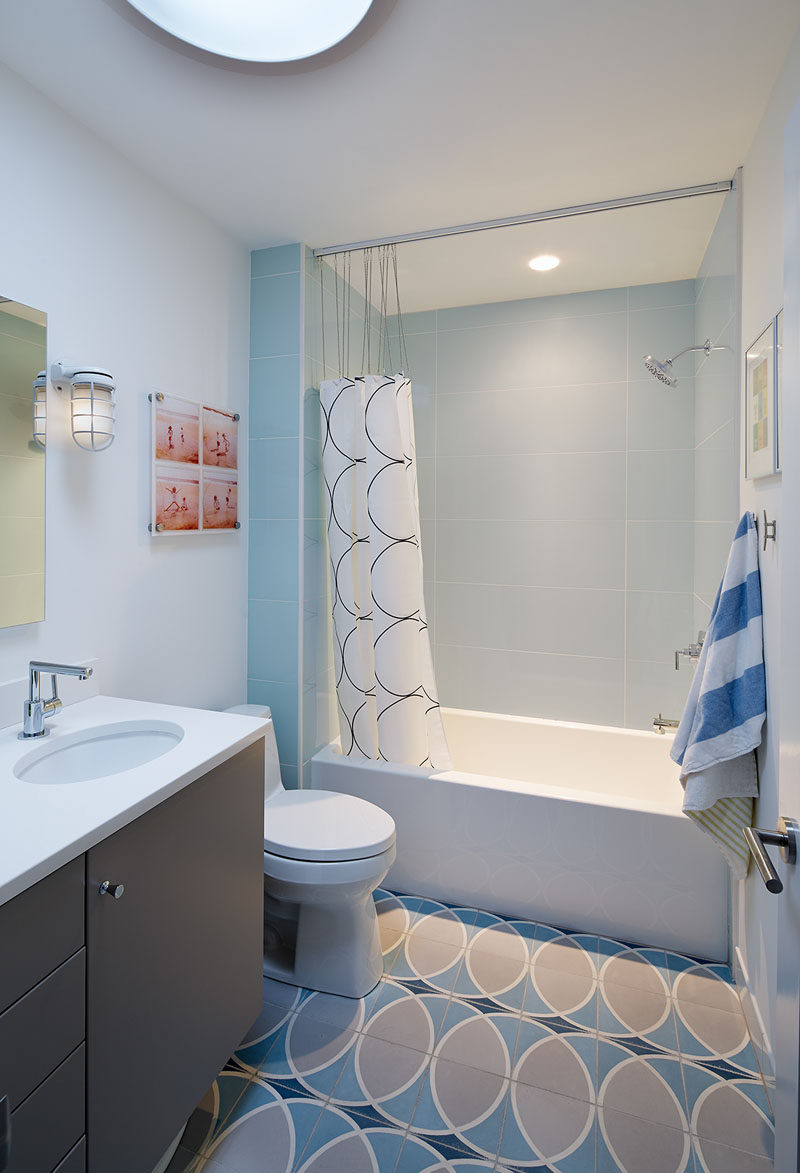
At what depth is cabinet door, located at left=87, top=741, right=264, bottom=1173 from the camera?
43.9 inches

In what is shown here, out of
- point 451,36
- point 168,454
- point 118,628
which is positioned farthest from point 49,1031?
point 451,36

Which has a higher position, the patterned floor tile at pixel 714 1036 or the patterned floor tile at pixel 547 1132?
the patterned floor tile at pixel 714 1036

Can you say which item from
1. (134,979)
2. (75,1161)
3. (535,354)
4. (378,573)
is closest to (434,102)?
(378,573)

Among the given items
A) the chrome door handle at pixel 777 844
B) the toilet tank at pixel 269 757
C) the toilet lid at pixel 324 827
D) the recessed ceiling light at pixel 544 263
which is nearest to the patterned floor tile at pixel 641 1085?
the toilet lid at pixel 324 827

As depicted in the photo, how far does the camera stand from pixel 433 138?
184 cm

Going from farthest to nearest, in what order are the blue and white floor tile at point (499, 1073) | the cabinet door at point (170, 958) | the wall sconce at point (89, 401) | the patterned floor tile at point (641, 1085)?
the wall sconce at point (89, 401), the patterned floor tile at point (641, 1085), the blue and white floor tile at point (499, 1073), the cabinet door at point (170, 958)

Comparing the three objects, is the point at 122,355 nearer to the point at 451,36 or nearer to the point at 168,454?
the point at 168,454

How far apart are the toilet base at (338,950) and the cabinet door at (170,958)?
13.4 inches

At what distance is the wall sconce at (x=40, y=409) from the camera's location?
5.34 feet

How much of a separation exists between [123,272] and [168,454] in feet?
1.73

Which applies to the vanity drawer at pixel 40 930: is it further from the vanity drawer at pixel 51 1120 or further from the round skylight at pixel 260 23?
the round skylight at pixel 260 23

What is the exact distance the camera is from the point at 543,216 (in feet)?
7.43

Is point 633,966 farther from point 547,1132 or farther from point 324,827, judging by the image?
point 324,827

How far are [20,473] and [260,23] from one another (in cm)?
112
